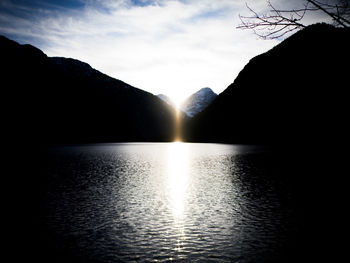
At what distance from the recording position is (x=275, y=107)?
19525cm

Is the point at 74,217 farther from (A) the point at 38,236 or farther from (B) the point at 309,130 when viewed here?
(B) the point at 309,130

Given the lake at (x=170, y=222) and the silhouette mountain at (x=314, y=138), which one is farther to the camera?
the silhouette mountain at (x=314, y=138)

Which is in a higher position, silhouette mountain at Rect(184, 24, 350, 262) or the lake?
silhouette mountain at Rect(184, 24, 350, 262)

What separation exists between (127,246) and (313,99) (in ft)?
589

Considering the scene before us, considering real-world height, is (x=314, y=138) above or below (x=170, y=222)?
above

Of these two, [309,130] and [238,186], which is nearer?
[238,186]

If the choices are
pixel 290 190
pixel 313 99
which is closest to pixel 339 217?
pixel 290 190

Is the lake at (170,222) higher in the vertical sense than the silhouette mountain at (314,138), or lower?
lower

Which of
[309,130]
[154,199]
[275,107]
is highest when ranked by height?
[275,107]

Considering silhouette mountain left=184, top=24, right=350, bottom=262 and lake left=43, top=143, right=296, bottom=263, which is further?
silhouette mountain left=184, top=24, right=350, bottom=262

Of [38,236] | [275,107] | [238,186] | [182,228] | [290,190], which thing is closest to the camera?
[38,236]

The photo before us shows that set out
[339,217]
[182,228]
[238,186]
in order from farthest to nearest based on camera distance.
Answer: [238,186] < [339,217] < [182,228]

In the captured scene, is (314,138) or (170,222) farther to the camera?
(314,138)

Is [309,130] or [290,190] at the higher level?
[309,130]
